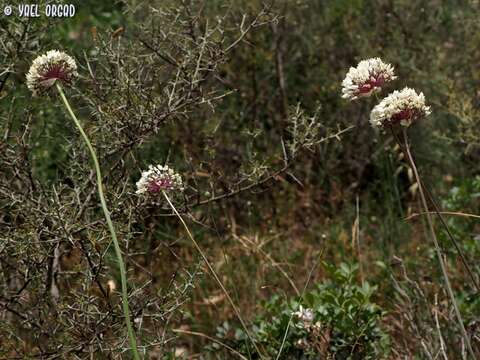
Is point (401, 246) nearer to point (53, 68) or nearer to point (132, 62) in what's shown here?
point (132, 62)

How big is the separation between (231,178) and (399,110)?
3.94 ft

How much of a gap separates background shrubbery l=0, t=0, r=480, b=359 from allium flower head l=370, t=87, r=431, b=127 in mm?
624

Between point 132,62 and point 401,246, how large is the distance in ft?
6.53

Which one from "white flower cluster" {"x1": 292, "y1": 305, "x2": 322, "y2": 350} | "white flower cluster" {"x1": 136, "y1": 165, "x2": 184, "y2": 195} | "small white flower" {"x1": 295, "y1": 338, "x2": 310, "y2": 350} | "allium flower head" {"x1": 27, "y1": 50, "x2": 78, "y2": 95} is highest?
"allium flower head" {"x1": 27, "y1": 50, "x2": 78, "y2": 95}

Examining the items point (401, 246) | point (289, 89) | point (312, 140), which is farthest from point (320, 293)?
point (289, 89)

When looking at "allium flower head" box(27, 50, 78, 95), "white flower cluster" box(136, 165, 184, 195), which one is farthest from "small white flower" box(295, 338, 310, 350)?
"allium flower head" box(27, 50, 78, 95)

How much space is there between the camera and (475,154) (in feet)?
17.6

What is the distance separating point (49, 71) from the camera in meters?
2.11

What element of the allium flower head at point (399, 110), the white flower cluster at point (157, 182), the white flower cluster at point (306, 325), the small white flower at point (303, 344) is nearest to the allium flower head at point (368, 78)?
the allium flower head at point (399, 110)

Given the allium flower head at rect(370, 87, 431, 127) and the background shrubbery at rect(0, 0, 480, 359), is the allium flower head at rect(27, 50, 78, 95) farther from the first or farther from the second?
the allium flower head at rect(370, 87, 431, 127)

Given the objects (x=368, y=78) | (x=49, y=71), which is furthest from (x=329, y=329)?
(x=49, y=71)

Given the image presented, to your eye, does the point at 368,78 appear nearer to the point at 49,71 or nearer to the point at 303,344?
the point at 49,71

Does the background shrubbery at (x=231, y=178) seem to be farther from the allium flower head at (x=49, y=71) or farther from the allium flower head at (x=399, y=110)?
the allium flower head at (x=399, y=110)

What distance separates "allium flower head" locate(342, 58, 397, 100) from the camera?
196 centimetres
